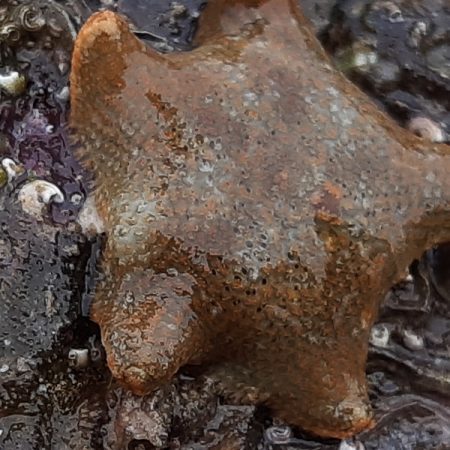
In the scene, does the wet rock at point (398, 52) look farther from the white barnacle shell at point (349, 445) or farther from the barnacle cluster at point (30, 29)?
the white barnacle shell at point (349, 445)

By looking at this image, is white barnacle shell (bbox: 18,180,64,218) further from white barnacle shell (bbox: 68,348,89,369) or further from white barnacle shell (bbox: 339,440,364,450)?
white barnacle shell (bbox: 339,440,364,450)

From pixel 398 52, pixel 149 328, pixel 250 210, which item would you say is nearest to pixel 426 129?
pixel 398 52

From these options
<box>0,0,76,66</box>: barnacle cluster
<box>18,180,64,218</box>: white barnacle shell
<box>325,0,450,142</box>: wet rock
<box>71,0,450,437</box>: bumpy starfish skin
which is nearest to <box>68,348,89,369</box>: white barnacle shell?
<box>71,0,450,437</box>: bumpy starfish skin

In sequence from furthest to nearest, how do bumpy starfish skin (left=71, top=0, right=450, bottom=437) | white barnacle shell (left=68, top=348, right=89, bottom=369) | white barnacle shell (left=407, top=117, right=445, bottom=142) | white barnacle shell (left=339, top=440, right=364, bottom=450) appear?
white barnacle shell (left=407, top=117, right=445, bottom=142) < white barnacle shell (left=339, top=440, right=364, bottom=450) < white barnacle shell (left=68, top=348, right=89, bottom=369) < bumpy starfish skin (left=71, top=0, right=450, bottom=437)

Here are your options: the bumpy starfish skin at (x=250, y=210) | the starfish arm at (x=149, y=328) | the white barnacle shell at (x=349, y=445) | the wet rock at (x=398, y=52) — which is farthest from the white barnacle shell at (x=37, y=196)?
the white barnacle shell at (x=349, y=445)

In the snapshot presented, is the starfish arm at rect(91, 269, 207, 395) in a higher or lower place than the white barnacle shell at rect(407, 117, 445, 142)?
lower

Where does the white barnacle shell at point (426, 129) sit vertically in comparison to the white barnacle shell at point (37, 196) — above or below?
above

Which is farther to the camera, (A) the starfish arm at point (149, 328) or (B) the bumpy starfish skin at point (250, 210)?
(B) the bumpy starfish skin at point (250, 210)
